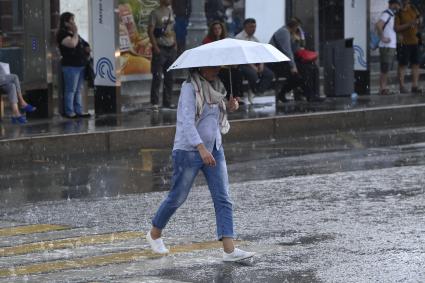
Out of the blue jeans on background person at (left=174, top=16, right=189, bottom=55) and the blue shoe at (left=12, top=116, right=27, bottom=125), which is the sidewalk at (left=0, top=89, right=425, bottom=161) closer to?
the blue shoe at (left=12, top=116, right=27, bottom=125)

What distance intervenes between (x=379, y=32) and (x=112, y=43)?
5946mm

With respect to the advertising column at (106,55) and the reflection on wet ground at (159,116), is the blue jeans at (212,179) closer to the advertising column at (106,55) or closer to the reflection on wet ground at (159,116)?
the reflection on wet ground at (159,116)

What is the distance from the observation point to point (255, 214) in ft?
38.9

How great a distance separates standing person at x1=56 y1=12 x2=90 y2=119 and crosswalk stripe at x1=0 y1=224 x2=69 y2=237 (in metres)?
8.29

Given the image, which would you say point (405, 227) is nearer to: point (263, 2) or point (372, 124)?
point (372, 124)

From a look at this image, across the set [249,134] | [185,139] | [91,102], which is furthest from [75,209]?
[91,102]

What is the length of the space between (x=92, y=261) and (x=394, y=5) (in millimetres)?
15617

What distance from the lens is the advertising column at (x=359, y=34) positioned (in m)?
24.1

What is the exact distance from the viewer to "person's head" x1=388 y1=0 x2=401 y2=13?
24.3 meters

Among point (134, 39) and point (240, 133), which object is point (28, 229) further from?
point (134, 39)

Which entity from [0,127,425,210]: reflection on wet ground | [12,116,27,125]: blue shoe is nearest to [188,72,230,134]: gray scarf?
[0,127,425,210]: reflection on wet ground

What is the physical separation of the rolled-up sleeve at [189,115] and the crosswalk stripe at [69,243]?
4.93 ft

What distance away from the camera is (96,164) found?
16.2 meters

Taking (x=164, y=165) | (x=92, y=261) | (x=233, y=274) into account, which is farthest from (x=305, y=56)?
(x=233, y=274)
